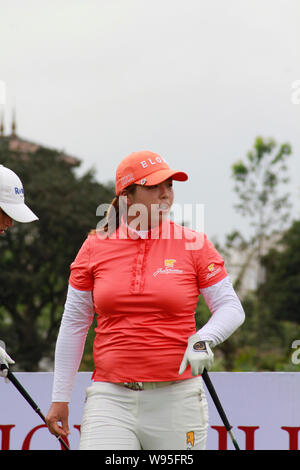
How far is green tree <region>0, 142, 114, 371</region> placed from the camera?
84.4 feet

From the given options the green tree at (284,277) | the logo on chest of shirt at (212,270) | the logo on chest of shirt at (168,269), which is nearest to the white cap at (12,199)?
the logo on chest of shirt at (168,269)

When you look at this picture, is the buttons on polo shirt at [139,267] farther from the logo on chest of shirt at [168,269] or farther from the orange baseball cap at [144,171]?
the orange baseball cap at [144,171]

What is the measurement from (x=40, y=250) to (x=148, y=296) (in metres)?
23.9

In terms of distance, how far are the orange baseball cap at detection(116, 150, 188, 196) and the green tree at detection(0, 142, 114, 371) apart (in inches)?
888

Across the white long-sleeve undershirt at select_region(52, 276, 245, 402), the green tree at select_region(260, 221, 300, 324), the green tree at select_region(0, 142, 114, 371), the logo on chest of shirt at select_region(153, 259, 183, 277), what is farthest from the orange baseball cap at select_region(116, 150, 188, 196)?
the green tree at select_region(260, 221, 300, 324)

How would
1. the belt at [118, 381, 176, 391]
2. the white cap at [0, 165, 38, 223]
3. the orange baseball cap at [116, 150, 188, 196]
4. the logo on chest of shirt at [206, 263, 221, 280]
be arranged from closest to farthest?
the belt at [118, 381, 176, 391], the logo on chest of shirt at [206, 263, 221, 280], the orange baseball cap at [116, 150, 188, 196], the white cap at [0, 165, 38, 223]

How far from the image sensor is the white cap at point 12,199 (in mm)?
3209

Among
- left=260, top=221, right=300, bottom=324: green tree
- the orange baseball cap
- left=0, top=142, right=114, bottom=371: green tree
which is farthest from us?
left=260, top=221, right=300, bottom=324: green tree

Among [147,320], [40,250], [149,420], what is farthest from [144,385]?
[40,250]

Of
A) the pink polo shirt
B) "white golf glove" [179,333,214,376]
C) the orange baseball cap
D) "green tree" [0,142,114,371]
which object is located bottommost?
"white golf glove" [179,333,214,376]

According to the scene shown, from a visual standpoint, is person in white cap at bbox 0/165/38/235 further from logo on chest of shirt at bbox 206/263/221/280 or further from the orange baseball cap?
logo on chest of shirt at bbox 206/263/221/280

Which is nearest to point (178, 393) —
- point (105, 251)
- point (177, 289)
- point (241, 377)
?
point (177, 289)

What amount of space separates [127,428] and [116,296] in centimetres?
51
